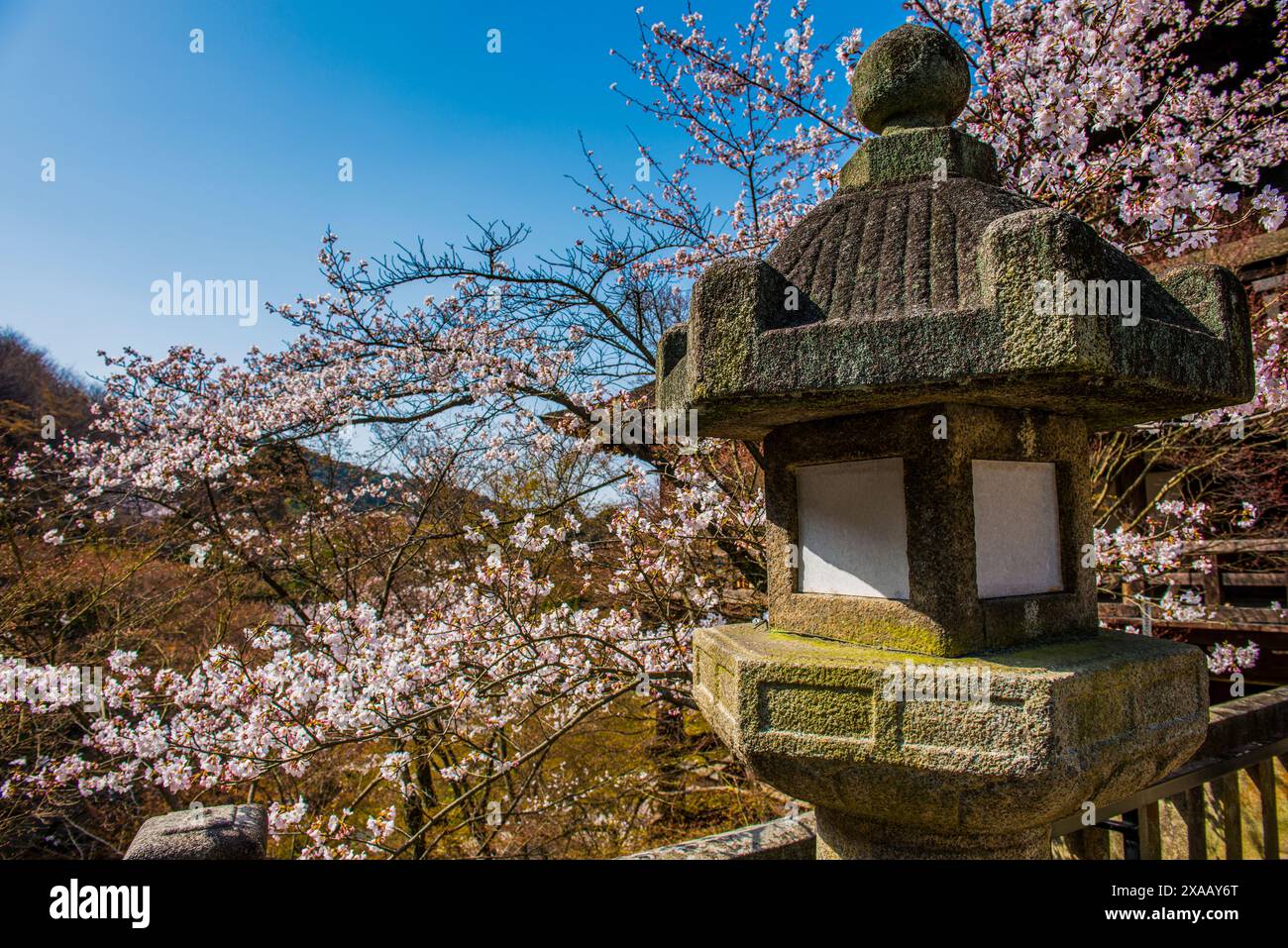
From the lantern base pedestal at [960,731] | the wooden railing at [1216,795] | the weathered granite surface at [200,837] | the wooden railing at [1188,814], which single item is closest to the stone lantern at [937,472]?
the lantern base pedestal at [960,731]

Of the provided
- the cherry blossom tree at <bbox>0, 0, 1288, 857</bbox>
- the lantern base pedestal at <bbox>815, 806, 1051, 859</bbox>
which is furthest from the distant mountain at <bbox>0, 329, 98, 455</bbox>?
the lantern base pedestal at <bbox>815, 806, 1051, 859</bbox>

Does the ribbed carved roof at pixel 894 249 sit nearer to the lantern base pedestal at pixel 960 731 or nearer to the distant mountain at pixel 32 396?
the lantern base pedestal at pixel 960 731

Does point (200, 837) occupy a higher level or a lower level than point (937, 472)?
lower

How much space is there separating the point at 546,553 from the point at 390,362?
2.49 meters

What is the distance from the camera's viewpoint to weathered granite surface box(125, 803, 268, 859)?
1.68m

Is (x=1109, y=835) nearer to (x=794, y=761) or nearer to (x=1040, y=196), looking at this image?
(x=794, y=761)

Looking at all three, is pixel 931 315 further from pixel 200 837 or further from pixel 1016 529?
pixel 200 837

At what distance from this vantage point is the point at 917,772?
4.79ft

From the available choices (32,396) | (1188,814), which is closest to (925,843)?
(1188,814)

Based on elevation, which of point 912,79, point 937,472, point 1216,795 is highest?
point 912,79

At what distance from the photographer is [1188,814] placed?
253 centimetres

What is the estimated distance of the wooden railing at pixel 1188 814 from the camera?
2.33m

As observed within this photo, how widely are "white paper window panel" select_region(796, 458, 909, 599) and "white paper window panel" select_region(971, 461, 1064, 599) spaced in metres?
0.20

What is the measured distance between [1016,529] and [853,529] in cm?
44
